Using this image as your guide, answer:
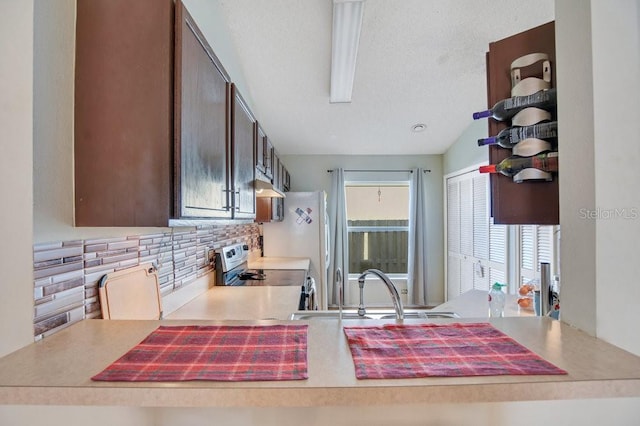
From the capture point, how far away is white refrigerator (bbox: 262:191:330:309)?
13.0 ft

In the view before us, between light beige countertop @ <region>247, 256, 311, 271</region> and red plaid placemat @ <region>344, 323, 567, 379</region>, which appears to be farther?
light beige countertop @ <region>247, 256, 311, 271</region>

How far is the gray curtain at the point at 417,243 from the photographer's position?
457 centimetres

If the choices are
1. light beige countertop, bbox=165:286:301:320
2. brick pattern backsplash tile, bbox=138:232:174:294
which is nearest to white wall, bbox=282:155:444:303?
light beige countertop, bbox=165:286:301:320

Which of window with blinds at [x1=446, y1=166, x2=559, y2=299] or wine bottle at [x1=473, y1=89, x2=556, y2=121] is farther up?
wine bottle at [x1=473, y1=89, x2=556, y2=121]

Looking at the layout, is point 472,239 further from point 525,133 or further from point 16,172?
point 16,172

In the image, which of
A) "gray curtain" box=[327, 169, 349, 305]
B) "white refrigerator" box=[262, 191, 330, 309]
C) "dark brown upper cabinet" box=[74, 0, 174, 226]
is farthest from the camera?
"gray curtain" box=[327, 169, 349, 305]

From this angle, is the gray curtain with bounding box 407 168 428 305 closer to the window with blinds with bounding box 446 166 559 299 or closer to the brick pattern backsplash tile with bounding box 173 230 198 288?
the window with blinds with bounding box 446 166 559 299

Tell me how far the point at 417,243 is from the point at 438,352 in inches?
158

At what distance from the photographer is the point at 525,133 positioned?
0.94 meters

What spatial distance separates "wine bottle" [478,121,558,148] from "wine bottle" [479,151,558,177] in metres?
0.05

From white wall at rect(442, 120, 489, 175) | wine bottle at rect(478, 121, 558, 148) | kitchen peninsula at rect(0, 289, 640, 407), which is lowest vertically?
kitchen peninsula at rect(0, 289, 640, 407)

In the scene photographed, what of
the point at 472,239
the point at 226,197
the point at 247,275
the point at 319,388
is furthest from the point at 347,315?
the point at 472,239

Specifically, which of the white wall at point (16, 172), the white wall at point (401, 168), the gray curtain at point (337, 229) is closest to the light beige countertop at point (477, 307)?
the white wall at point (16, 172)

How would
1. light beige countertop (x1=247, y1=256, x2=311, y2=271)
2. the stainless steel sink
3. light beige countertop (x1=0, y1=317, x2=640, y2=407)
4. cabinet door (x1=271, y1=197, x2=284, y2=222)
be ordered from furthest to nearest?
cabinet door (x1=271, y1=197, x2=284, y2=222), light beige countertop (x1=247, y1=256, x2=311, y2=271), the stainless steel sink, light beige countertop (x1=0, y1=317, x2=640, y2=407)
